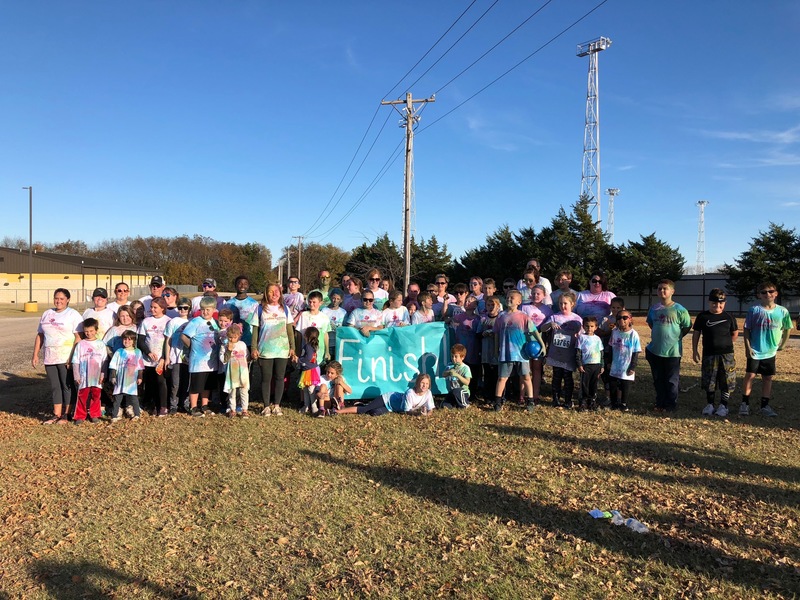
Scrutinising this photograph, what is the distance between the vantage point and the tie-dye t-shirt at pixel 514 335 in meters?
7.32

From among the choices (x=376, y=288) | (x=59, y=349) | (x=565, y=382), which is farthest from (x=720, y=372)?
(x=59, y=349)

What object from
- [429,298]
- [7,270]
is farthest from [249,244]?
[429,298]

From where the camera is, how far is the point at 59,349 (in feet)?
22.8

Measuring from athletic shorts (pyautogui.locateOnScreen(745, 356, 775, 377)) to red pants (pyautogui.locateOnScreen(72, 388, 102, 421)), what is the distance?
27.9ft

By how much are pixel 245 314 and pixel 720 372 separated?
657 cm

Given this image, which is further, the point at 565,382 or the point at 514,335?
the point at 565,382

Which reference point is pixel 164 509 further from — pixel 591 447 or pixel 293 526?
pixel 591 447

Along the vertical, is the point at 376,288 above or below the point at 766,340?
above

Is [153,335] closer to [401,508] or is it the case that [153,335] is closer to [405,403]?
[405,403]

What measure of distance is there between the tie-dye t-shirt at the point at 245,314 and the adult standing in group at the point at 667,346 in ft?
17.9

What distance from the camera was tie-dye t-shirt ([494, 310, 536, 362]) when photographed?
732 centimetres

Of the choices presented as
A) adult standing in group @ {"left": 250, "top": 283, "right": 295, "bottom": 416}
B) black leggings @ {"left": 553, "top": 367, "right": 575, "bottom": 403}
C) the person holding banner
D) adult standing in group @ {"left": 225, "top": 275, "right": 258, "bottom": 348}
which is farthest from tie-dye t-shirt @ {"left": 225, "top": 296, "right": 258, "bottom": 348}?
black leggings @ {"left": 553, "top": 367, "right": 575, "bottom": 403}

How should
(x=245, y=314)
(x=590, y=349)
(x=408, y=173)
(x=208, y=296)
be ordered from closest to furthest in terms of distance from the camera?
(x=590, y=349) < (x=208, y=296) < (x=245, y=314) < (x=408, y=173)

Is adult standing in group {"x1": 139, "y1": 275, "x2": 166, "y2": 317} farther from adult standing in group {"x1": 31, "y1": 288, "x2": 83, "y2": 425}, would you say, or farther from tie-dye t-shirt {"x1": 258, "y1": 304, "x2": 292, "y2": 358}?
tie-dye t-shirt {"x1": 258, "y1": 304, "x2": 292, "y2": 358}
